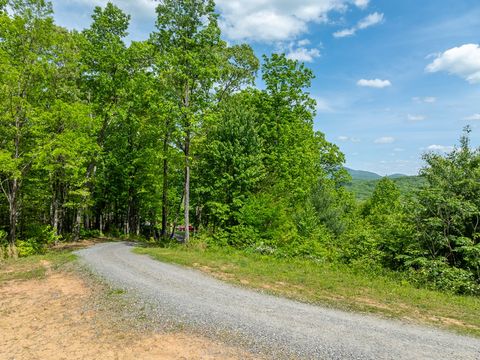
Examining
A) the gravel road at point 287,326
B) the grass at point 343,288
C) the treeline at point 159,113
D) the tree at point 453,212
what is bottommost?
the grass at point 343,288

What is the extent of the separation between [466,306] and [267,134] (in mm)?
17284

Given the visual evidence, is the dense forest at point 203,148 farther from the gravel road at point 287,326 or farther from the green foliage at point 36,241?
the gravel road at point 287,326

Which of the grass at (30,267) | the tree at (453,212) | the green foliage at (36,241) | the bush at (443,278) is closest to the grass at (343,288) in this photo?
the bush at (443,278)

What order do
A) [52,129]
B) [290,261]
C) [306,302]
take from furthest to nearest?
[52,129] < [290,261] < [306,302]

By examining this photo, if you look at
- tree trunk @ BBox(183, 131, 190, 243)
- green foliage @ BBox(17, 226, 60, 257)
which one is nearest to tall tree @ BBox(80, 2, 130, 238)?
green foliage @ BBox(17, 226, 60, 257)

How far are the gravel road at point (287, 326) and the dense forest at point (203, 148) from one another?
6327mm

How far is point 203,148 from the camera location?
77.2 ft

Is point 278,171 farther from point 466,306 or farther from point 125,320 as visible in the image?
point 125,320

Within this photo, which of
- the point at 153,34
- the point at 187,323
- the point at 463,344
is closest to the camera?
the point at 463,344

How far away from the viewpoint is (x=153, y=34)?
2228 centimetres

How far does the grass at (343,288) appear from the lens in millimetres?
8658

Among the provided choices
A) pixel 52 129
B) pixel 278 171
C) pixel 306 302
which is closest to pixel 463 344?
pixel 306 302

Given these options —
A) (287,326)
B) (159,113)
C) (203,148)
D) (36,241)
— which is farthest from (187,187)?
(287,326)

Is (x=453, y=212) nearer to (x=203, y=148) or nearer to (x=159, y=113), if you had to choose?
(x=203, y=148)
